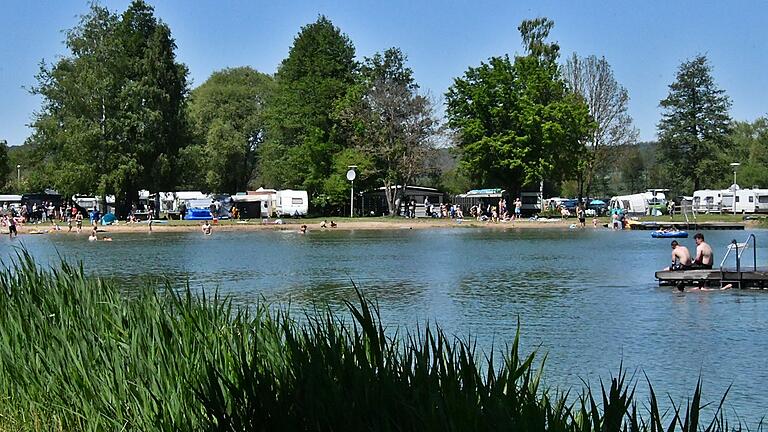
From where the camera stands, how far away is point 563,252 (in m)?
45.8

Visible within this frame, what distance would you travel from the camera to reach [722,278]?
2778 centimetres

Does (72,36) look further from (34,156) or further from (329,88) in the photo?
(329,88)

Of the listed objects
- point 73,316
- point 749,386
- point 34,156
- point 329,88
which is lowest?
point 749,386

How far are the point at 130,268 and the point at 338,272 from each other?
793 cm

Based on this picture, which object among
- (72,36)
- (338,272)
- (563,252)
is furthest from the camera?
(72,36)

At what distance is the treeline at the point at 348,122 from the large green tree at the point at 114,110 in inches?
4.5

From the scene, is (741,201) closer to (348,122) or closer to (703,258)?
(348,122)

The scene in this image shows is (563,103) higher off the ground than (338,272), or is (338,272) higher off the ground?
(563,103)

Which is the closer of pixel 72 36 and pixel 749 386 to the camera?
pixel 749 386

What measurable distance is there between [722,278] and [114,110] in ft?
190

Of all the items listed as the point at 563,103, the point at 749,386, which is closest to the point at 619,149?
the point at 563,103

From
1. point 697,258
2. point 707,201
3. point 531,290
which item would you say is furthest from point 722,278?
point 707,201

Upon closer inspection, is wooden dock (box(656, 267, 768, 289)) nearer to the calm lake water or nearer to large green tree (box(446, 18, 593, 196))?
the calm lake water

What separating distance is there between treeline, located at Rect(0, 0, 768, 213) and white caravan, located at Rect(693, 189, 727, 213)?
314cm
